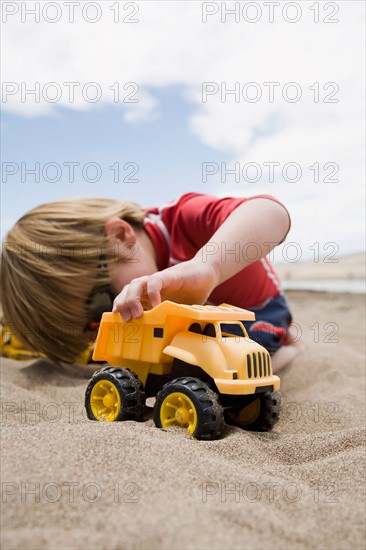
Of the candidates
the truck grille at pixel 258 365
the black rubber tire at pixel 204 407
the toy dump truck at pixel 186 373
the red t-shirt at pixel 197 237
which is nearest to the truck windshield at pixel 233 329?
the toy dump truck at pixel 186 373

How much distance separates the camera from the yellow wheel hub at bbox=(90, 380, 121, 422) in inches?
55.3

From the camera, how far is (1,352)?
3.10 metres

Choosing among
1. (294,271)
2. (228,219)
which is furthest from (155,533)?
(294,271)

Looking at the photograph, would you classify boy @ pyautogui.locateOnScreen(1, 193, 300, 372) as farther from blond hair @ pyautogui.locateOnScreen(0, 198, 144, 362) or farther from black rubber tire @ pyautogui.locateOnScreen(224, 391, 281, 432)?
black rubber tire @ pyautogui.locateOnScreen(224, 391, 281, 432)

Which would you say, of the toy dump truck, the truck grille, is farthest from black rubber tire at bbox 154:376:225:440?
the truck grille

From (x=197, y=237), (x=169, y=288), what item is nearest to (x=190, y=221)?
(x=197, y=237)

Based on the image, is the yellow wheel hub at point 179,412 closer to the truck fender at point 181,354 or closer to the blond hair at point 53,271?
the truck fender at point 181,354

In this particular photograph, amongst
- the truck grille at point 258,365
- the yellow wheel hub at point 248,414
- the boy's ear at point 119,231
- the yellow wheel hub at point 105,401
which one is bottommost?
the yellow wheel hub at point 248,414

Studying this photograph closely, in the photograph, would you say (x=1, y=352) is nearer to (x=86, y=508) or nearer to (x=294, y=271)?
(x=86, y=508)

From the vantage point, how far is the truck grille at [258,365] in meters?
1.34

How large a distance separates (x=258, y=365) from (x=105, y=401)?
45 centimetres

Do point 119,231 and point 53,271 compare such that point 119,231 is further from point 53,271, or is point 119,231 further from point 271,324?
point 271,324

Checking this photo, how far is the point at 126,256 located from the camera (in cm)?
231

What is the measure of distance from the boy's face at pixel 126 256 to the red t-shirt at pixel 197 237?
0.12m
